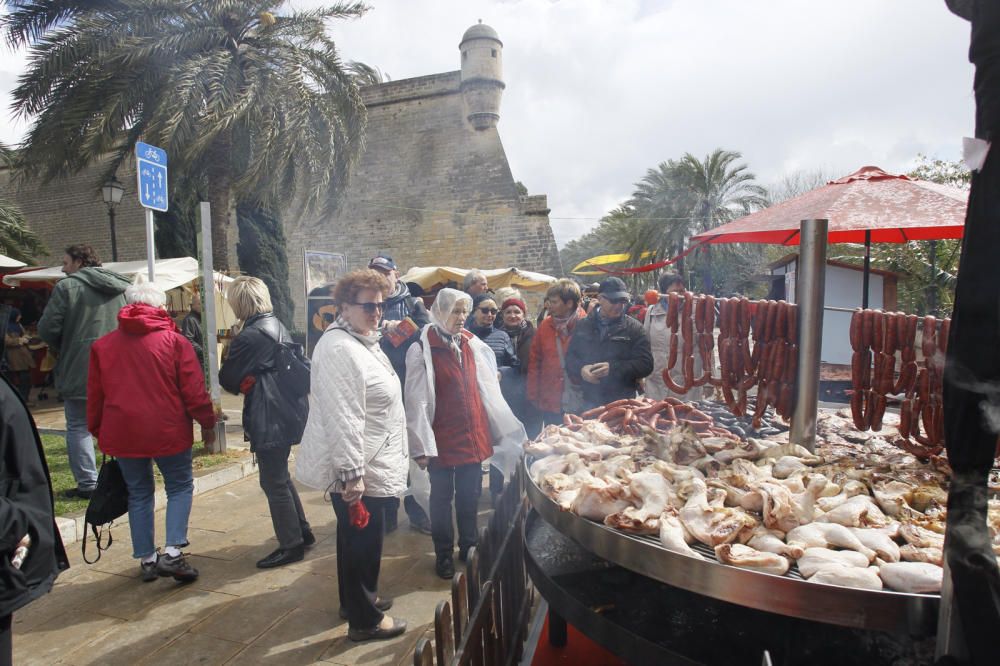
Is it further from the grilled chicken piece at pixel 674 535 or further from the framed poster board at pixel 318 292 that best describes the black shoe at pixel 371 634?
the framed poster board at pixel 318 292

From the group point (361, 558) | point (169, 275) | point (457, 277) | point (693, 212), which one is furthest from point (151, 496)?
point (693, 212)

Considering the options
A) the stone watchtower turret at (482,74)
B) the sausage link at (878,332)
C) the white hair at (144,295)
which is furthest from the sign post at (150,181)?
the stone watchtower turret at (482,74)

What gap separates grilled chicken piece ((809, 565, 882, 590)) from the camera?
1.62m

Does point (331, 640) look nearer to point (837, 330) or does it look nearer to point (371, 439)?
point (371, 439)

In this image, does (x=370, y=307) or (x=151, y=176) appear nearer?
(x=370, y=307)

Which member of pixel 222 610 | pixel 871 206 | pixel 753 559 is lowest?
pixel 222 610

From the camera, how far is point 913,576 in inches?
63.3

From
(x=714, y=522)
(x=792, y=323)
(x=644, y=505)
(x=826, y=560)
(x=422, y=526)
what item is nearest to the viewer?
(x=826, y=560)

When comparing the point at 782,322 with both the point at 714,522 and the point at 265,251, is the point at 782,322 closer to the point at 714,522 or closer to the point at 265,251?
the point at 714,522

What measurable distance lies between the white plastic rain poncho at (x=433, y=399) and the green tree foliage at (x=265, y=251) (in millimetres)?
15012

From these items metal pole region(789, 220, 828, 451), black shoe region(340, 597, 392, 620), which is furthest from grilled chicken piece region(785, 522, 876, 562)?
black shoe region(340, 597, 392, 620)

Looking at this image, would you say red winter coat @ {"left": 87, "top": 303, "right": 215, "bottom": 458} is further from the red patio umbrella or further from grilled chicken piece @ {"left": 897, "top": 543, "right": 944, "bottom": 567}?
grilled chicken piece @ {"left": 897, "top": 543, "right": 944, "bottom": 567}

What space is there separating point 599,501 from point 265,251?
17.6 metres

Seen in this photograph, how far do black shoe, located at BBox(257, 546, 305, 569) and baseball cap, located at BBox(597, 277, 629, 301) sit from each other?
9.22 ft
